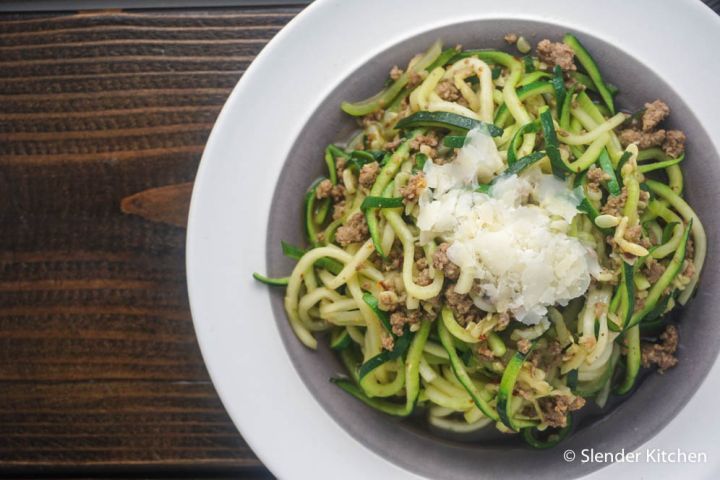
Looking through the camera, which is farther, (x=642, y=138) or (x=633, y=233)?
(x=642, y=138)

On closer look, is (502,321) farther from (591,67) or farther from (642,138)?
(591,67)

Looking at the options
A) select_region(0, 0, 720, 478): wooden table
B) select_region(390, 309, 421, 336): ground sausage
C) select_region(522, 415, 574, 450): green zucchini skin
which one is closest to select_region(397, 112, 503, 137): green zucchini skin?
select_region(390, 309, 421, 336): ground sausage

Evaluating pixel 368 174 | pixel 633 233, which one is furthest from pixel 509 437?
pixel 368 174

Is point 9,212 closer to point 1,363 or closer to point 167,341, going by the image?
point 1,363

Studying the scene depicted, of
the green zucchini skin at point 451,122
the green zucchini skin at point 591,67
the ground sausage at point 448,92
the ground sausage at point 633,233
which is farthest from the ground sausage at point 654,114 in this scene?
the ground sausage at point 448,92

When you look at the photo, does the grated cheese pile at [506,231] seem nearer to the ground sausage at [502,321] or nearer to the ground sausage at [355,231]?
the ground sausage at [502,321]

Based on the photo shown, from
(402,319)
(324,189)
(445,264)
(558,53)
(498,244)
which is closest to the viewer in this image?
(498,244)

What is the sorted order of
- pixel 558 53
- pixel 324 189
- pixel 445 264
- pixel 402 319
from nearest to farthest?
pixel 445 264
pixel 402 319
pixel 558 53
pixel 324 189
